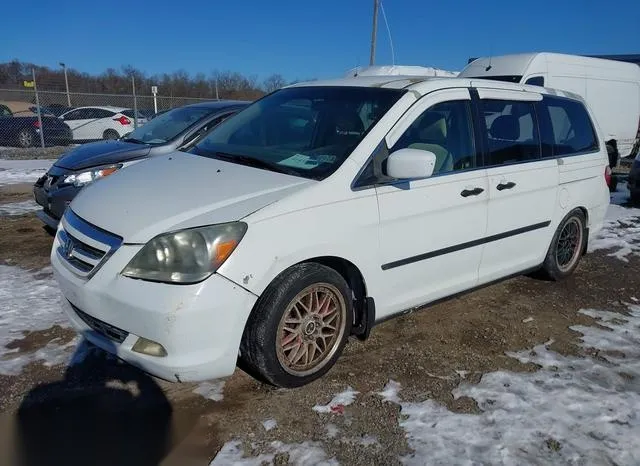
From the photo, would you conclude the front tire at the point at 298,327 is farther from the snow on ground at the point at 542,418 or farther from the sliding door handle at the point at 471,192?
the sliding door handle at the point at 471,192

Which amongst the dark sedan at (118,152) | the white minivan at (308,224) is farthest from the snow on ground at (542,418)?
the dark sedan at (118,152)

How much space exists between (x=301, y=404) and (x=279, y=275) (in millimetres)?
759

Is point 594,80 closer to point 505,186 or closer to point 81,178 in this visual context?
point 505,186

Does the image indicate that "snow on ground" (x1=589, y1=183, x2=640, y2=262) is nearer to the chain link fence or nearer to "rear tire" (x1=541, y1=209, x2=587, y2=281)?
"rear tire" (x1=541, y1=209, x2=587, y2=281)

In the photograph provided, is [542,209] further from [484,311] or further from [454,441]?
[454,441]

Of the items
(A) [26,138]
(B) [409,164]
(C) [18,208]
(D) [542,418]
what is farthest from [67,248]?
(A) [26,138]

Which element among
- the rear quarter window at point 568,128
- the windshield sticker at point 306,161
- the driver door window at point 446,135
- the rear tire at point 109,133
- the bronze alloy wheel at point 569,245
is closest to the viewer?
the windshield sticker at point 306,161

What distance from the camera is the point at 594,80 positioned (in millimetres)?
11922

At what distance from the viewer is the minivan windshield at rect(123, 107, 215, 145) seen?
672 centimetres

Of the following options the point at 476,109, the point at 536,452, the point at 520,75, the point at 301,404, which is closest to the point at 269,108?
the point at 476,109

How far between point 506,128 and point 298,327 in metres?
2.43

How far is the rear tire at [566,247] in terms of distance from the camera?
4.92 m

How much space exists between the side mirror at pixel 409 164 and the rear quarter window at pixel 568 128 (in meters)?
1.94

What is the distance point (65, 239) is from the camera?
325cm
